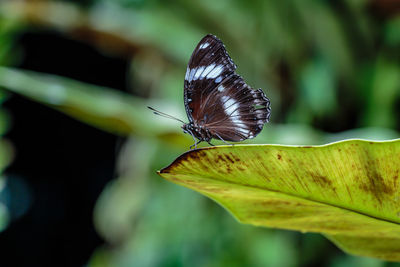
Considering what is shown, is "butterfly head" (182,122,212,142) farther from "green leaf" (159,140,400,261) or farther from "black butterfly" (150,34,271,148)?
"green leaf" (159,140,400,261)

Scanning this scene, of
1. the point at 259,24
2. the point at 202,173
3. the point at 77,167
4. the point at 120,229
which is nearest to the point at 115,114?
the point at 202,173

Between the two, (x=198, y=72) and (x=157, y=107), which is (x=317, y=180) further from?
(x=157, y=107)

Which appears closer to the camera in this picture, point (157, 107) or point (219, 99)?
point (219, 99)

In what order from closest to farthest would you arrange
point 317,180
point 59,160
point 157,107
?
point 317,180 < point 157,107 < point 59,160

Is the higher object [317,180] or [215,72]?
[215,72]

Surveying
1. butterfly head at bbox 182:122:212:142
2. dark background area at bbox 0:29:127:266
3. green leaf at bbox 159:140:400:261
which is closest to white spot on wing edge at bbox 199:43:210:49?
butterfly head at bbox 182:122:212:142

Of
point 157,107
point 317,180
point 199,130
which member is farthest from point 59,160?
point 317,180

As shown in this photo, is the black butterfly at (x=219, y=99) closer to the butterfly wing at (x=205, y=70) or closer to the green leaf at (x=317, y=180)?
the butterfly wing at (x=205, y=70)

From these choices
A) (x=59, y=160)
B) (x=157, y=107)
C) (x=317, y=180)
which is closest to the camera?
(x=317, y=180)

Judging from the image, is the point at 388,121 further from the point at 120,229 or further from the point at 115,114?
the point at 120,229
